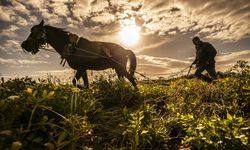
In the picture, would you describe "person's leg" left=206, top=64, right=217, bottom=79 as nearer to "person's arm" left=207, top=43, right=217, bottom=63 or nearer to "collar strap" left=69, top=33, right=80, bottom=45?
"person's arm" left=207, top=43, right=217, bottom=63

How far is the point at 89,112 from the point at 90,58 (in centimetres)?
570

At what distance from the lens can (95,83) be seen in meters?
6.50

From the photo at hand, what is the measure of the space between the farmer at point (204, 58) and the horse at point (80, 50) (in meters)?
3.12

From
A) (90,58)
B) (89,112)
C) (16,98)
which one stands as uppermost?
(90,58)

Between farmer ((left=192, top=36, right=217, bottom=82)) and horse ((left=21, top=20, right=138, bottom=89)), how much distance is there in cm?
312

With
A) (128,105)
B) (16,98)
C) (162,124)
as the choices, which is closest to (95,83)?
(128,105)

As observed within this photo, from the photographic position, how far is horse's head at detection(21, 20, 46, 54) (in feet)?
32.2

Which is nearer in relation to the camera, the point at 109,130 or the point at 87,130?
the point at 87,130

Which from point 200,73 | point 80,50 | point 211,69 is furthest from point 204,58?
point 80,50

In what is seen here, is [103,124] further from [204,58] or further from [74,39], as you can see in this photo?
[204,58]

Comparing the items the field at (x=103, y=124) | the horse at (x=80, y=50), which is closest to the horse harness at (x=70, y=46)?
the horse at (x=80, y=50)

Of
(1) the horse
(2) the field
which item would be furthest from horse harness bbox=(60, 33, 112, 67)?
(2) the field

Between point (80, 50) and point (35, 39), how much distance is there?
1.73m

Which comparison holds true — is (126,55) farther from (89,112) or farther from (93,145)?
(93,145)
